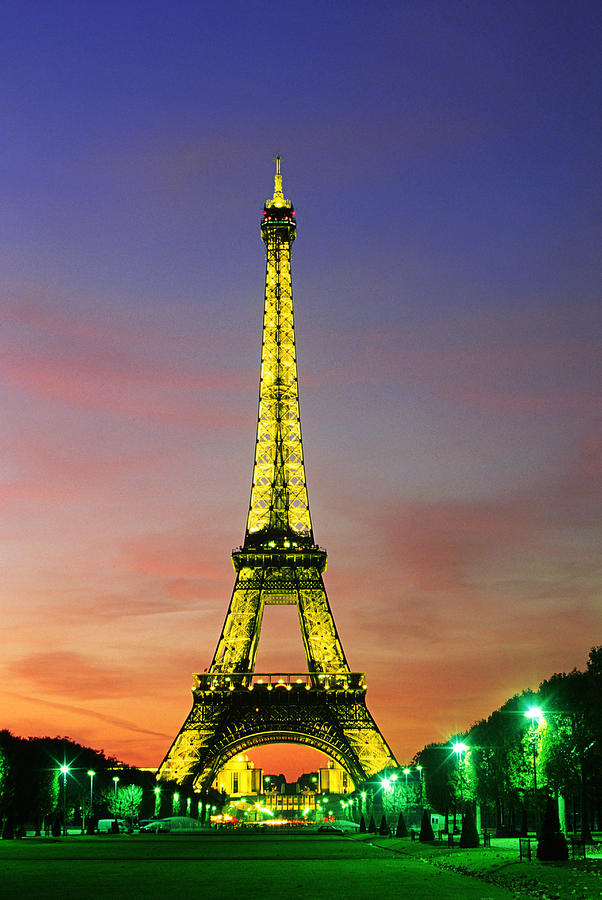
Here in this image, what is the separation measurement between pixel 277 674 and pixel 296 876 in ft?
284

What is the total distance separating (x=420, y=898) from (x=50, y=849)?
138ft

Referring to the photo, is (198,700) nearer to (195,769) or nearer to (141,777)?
(195,769)

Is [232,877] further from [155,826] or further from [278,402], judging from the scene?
[278,402]

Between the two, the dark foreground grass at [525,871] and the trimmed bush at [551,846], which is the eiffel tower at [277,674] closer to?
the dark foreground grass at [525,871]

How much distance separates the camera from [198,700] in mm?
120000

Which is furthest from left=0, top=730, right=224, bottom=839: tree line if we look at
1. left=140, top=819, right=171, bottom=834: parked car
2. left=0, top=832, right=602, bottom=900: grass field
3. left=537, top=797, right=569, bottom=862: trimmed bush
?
left=537, top=797, right=569, bottom=862: trimmed bush

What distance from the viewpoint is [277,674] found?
409 ft

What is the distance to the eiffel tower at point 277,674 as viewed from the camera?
11881cm

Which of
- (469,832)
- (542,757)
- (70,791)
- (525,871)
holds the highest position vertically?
(542,757)

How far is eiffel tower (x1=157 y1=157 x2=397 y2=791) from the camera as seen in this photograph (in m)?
119

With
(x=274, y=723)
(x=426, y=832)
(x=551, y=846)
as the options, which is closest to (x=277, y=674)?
(x=274, y=723)

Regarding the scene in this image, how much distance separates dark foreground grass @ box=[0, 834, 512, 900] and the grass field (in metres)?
0.03

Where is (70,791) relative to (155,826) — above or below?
above

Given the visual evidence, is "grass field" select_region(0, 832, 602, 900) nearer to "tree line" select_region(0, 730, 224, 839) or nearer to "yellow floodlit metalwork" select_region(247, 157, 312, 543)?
"tree line" select_region(0, 730, 224, 839)
